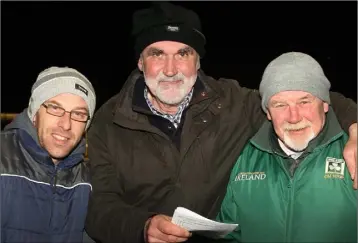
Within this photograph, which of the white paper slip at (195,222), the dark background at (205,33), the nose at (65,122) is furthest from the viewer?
the dark background at (205,33)

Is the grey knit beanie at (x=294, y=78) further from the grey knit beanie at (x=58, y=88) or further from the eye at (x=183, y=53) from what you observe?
the grey knit beanie at (x=58, y=88)

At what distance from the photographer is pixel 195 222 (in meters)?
2.57

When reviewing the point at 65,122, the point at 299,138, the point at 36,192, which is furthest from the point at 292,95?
the point at 36,192

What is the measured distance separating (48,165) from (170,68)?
1.25 m

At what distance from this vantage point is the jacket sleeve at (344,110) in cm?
319

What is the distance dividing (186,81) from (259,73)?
21030 millimetres

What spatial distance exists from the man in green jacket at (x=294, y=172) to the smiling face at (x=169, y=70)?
0.69 metres

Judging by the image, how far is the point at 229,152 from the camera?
340 centimetres

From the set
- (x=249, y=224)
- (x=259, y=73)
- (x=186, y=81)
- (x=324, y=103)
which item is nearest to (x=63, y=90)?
(x=186, y=81)

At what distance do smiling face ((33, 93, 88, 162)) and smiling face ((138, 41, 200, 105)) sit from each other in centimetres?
66

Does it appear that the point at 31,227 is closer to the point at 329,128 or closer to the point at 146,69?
the point at 146,69

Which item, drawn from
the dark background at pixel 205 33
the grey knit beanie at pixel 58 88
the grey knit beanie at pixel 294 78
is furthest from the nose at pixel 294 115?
the dark background at pixel 205 33

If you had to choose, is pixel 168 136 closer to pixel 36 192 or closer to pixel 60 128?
pixel 60 128

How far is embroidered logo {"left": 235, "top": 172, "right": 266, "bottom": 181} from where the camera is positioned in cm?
304
